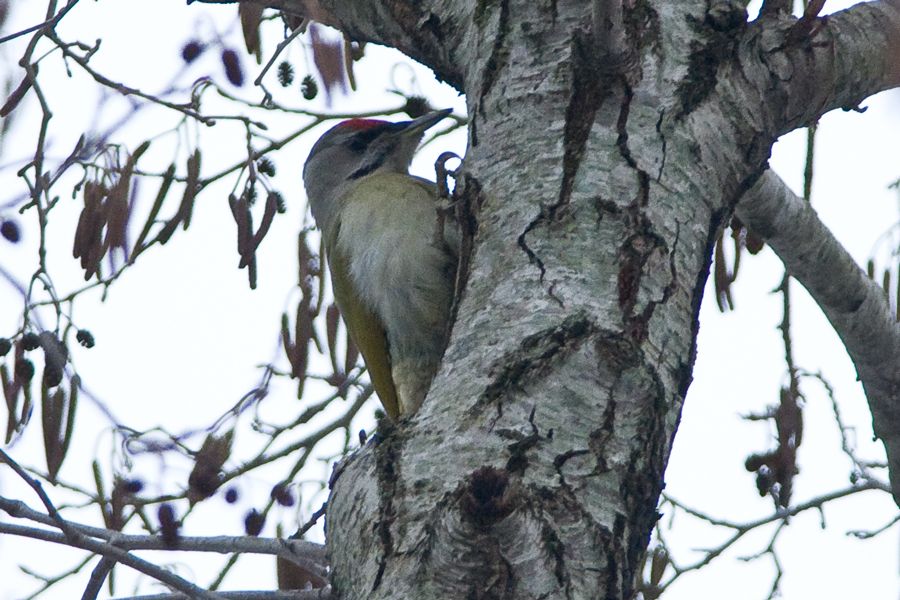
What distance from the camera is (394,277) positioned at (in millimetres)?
3701

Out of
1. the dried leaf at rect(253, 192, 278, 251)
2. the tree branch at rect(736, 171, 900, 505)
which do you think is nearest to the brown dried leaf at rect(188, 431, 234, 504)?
the dried leaf at rect(253, 192, 278, 251)

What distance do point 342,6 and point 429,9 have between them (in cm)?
36

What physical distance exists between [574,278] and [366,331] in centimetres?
187

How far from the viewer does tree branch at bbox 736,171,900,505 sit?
126 inches

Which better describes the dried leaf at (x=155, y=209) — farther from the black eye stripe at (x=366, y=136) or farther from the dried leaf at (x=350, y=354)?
the black eye stripe at (x=366, y=136)

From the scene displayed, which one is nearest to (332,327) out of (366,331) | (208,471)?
(366,331)

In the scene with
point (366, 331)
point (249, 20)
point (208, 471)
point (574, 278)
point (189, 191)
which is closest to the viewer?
point (574, 278)

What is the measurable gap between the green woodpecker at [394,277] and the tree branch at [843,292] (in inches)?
37.2

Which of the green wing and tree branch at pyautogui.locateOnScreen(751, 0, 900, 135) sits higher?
the green wing

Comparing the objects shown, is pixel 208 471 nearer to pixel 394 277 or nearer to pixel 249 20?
pixel 394 277

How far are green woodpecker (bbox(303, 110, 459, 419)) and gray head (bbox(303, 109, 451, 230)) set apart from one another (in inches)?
18.4

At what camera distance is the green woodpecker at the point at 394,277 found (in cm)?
366

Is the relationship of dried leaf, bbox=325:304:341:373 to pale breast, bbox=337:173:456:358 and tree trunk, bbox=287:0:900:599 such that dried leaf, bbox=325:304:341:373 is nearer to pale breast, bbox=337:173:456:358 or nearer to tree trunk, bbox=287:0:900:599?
pale breast, bbox=337:173:456:358

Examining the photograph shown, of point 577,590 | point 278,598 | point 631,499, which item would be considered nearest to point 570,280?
point 631,499
